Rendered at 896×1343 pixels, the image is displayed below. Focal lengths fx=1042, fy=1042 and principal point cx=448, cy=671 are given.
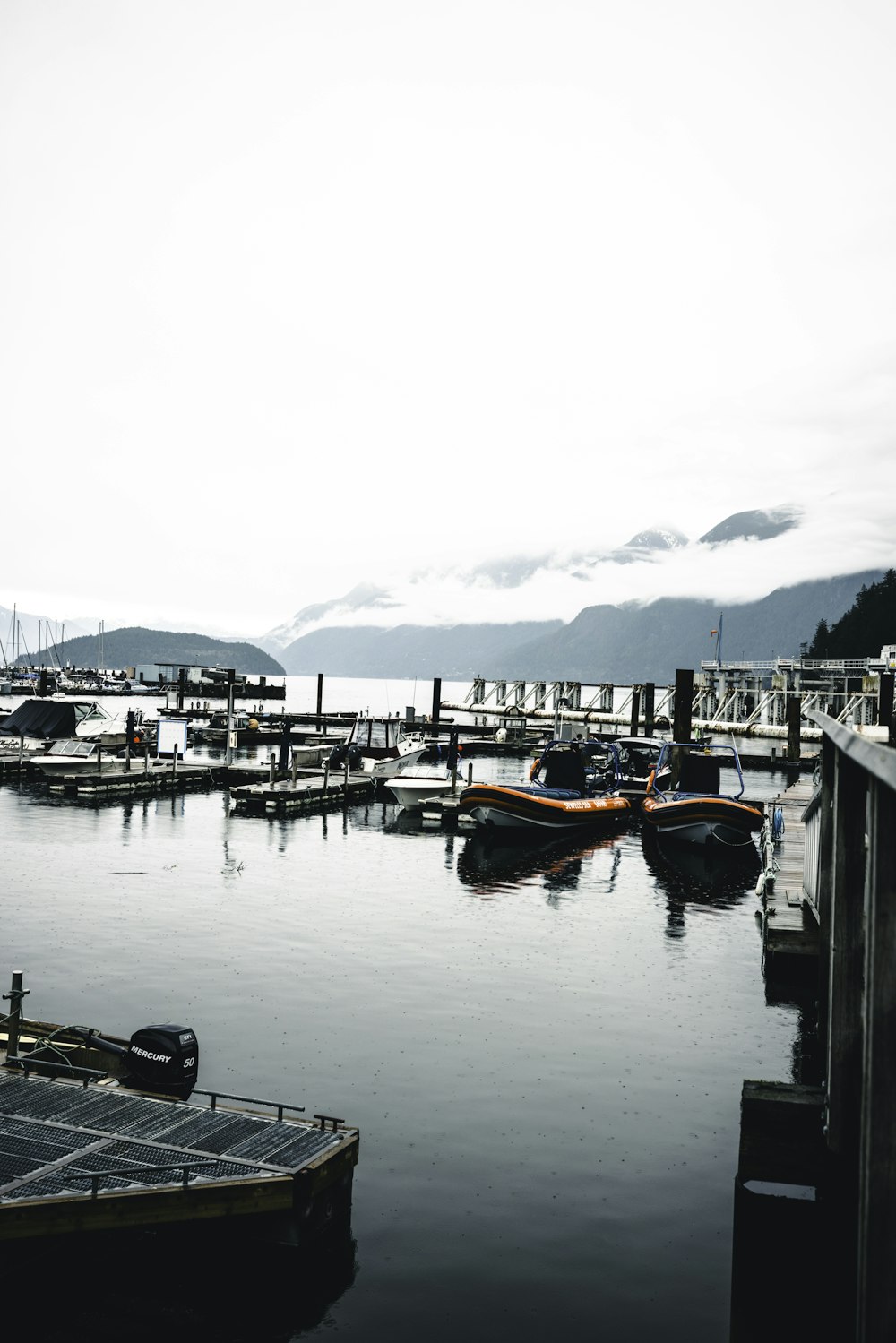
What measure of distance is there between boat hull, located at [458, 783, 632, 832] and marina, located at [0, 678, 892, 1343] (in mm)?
2521

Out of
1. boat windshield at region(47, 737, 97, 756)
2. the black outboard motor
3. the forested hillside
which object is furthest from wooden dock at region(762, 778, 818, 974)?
the forested hillside

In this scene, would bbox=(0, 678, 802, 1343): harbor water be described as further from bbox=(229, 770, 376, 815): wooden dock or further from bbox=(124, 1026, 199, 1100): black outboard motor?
bbox=(229, 770, 376, 815): wooden dock

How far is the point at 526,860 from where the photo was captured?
111 ft

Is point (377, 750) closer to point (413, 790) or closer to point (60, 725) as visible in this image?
point (413, 790)

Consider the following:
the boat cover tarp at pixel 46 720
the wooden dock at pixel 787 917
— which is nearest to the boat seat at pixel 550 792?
the wooden dock at pixel 787 917

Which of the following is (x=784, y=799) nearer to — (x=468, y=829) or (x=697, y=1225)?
(x=468, y=829)

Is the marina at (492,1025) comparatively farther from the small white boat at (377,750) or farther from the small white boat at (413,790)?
the small white boat at (377,750)

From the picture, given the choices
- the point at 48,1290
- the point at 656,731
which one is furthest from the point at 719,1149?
the point at 656,731

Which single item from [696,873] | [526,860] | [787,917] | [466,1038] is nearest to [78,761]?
[526,860]

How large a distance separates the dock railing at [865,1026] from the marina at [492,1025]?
0.48 metres

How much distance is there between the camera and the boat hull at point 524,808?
37281mm

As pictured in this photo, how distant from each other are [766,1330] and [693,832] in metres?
27.3

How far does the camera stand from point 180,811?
42094 mm

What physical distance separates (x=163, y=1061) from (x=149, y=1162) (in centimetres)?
298
